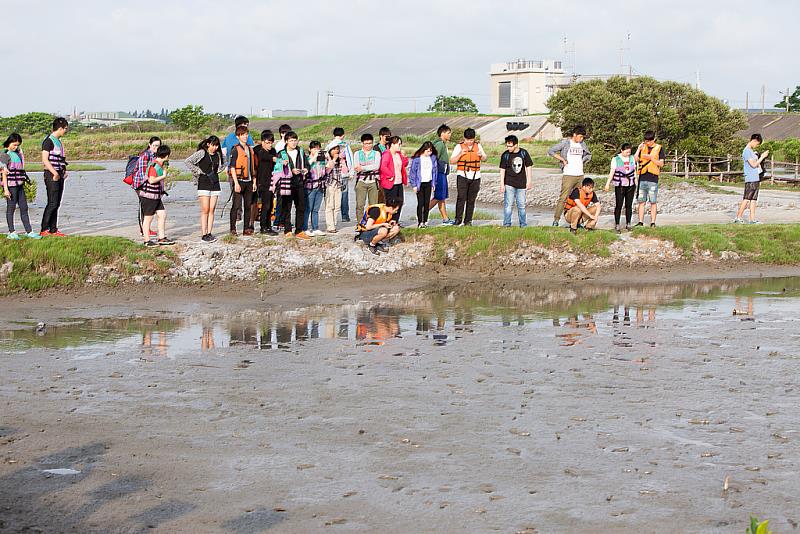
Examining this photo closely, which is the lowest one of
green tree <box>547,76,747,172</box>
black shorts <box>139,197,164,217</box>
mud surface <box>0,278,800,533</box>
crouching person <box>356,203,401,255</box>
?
mud surface <box>0,278,800,533</box>

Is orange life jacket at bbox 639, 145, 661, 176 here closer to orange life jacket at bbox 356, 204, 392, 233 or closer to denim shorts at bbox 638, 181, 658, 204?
denim shorts at bbox 638, 181, 658, 204

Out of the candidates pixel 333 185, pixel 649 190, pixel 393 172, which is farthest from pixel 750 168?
pixel 333 185

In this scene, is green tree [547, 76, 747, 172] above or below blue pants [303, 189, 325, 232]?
above

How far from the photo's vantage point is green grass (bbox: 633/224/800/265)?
1803 cm

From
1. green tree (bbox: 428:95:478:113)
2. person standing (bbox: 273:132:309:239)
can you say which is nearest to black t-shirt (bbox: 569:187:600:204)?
person standing (bbox: 273:132:309:239)

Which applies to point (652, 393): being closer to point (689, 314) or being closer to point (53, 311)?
point (689, 314)

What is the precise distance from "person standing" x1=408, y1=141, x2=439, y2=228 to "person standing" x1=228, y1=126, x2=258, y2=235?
10.0ft

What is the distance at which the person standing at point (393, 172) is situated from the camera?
55.1 feet

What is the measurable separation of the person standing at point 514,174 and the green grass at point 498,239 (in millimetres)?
514

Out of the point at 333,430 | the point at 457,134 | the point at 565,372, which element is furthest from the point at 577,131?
the point at 457,134

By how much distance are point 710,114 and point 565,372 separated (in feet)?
117

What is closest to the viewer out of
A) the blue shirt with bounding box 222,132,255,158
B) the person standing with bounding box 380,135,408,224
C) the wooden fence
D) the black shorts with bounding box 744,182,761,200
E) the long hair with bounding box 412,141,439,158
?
the blue shirt with bounding box 222,132,255,158

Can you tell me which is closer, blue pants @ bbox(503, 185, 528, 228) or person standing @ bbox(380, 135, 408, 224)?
person standing @ bbox(380, 135, 408, 224)

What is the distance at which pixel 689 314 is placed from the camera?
13.7 metres
